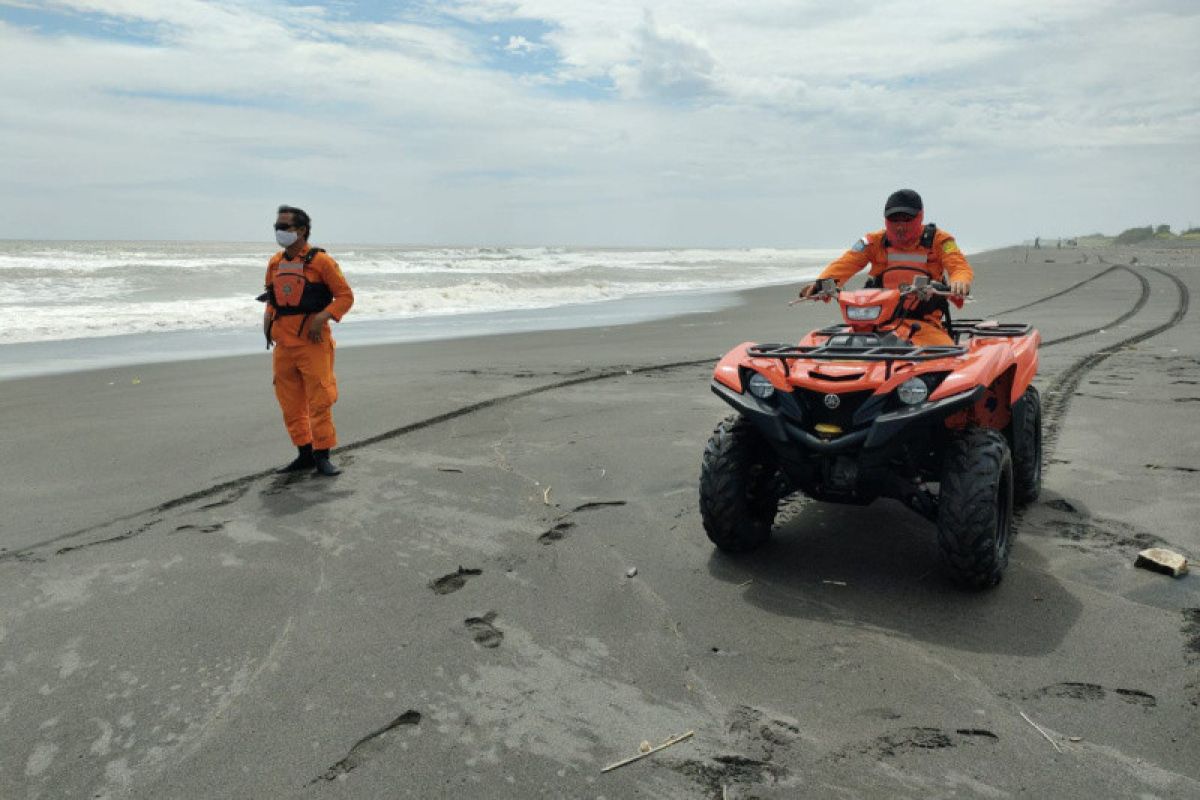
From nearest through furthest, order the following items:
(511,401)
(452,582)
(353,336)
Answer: (452,582)
(511,401)
(353,336)

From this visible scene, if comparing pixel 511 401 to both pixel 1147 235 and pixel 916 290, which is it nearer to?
pixel 916 290

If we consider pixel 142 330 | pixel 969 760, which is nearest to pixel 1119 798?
pixel 969 760

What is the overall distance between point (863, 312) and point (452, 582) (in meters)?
2.25

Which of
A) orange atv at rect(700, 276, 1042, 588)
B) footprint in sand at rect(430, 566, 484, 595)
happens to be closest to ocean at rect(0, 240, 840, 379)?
footprint in sand at rect(430, 566, 484, 595)

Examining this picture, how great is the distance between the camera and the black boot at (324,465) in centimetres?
536

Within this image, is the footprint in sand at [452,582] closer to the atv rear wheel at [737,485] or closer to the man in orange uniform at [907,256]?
the atv rear wheel at [737,485]

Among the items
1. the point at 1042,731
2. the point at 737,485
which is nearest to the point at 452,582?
the point at 737,485

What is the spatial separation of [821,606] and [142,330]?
1339 centimetres

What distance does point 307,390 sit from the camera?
5.50 meters

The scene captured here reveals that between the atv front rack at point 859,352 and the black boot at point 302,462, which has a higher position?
the atv front rack at point 859,352

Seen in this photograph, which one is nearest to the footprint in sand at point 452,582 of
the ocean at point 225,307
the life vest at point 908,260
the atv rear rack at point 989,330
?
the life vest at point 908,260

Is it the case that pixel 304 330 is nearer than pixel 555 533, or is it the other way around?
pixel 555 533

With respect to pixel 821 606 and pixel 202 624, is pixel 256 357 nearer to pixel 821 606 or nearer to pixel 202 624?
pixel 202 624

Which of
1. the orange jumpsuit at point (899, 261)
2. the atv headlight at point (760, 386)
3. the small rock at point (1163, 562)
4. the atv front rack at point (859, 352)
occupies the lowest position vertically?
the small rock at point (1163, 562)
